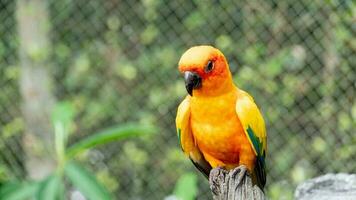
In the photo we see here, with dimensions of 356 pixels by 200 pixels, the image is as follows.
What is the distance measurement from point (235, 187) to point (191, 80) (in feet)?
1.53

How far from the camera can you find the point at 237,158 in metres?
2.75

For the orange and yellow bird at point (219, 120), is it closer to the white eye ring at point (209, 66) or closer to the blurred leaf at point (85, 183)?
the white eye ring at point (209, 66)

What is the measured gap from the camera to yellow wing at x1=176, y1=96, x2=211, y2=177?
2.71 m

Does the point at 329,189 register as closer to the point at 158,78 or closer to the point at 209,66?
Answer: the point at 209,66

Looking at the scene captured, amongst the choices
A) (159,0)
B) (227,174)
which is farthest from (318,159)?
(227,174)

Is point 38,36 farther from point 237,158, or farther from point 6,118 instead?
point 237,158

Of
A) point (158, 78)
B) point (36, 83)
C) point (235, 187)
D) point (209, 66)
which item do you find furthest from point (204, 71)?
point (36, 83)

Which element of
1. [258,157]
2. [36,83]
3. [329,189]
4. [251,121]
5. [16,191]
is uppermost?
[36,83]

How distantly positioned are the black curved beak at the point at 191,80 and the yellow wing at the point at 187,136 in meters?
0.21

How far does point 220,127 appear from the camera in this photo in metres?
2.63

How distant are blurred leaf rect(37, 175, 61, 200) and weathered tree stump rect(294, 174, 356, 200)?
1.00 metres

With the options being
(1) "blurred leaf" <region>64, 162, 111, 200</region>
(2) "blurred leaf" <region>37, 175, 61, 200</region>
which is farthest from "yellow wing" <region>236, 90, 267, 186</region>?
(2) "blurred leaf" <region>37, 175, 61, 200</region>

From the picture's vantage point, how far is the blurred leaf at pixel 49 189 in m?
2.73

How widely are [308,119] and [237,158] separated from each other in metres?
1.49
